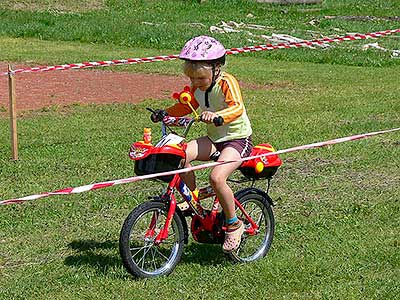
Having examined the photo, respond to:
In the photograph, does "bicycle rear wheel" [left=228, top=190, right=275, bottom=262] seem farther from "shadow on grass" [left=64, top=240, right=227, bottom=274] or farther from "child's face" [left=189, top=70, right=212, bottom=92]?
"child's face" [left=189, top=70, right=212, bottom=92]

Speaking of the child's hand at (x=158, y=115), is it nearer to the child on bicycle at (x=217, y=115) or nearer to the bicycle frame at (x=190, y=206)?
the child on bicycle at (x=217, y=115)

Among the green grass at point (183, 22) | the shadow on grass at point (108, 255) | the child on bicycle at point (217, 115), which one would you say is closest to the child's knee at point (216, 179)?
the child on bicycle at point (217, 115)

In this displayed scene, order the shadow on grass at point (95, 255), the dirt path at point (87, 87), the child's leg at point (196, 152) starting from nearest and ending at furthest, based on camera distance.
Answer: the child's leg at point (196, 152) → the shadow on grass at point (95, 255) → the dirt path at point (87, 87)

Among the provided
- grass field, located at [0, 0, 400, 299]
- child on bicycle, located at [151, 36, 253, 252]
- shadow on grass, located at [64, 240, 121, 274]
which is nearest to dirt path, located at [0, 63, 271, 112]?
grass field, located at [0, 0, 400, 299]

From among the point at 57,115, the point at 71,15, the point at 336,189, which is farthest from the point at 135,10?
the point at 336,189

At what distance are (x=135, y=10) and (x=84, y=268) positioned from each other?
2555cm

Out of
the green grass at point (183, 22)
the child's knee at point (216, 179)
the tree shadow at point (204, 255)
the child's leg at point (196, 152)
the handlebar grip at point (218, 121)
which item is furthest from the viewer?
the green grass at point (183, 22)

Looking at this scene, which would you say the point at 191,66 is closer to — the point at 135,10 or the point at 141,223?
the point at 141,223

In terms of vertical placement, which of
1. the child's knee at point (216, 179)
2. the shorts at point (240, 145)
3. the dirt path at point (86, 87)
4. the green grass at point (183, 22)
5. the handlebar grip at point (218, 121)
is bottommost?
the green grass at point (183, 22)

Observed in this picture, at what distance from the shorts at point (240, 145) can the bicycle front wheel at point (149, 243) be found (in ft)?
1.92

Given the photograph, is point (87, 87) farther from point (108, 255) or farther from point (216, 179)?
point (216, 179)

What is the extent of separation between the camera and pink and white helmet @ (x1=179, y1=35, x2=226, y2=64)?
5867 millimetres

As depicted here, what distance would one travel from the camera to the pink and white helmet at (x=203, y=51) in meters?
5.87

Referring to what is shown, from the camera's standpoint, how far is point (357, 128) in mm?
12070
